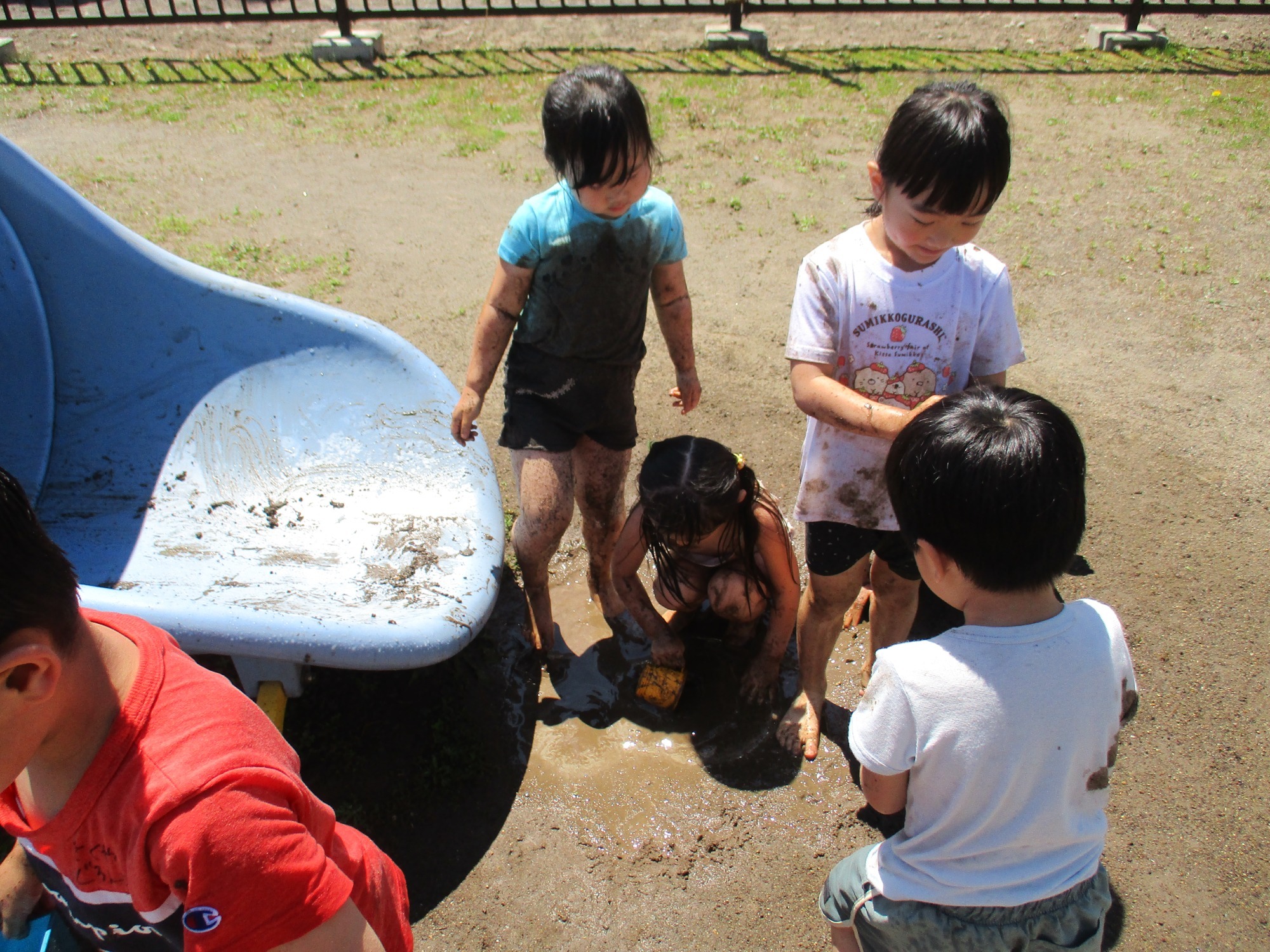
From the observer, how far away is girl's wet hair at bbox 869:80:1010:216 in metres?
1.74

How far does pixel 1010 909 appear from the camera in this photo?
55.2 inches

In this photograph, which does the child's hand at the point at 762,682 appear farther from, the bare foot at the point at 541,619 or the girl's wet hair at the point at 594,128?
the girl's wet hair at the point at 594,128

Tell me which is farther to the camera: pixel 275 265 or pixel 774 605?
pixel 275 265

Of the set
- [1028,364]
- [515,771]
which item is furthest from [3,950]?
[1028,364]

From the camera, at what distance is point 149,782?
1.08m

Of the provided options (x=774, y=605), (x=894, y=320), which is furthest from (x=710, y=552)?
(x=894, y=320)

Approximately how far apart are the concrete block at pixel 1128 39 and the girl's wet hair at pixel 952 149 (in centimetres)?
720

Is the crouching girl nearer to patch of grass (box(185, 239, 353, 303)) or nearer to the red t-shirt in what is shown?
the red t-shirt

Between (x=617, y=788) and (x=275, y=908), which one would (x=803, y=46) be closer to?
(x=617, y=788)

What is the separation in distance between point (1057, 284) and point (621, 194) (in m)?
3.06

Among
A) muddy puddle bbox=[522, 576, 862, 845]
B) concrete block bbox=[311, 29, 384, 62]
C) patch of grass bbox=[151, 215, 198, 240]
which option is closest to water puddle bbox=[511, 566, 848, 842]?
muddy puddle bbox=[522, 576, 862, 845]

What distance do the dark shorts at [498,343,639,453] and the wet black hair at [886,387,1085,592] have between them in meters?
1.26

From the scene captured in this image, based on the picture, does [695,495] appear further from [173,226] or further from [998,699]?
[173,226]

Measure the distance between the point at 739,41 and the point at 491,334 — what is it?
634 centimetres
